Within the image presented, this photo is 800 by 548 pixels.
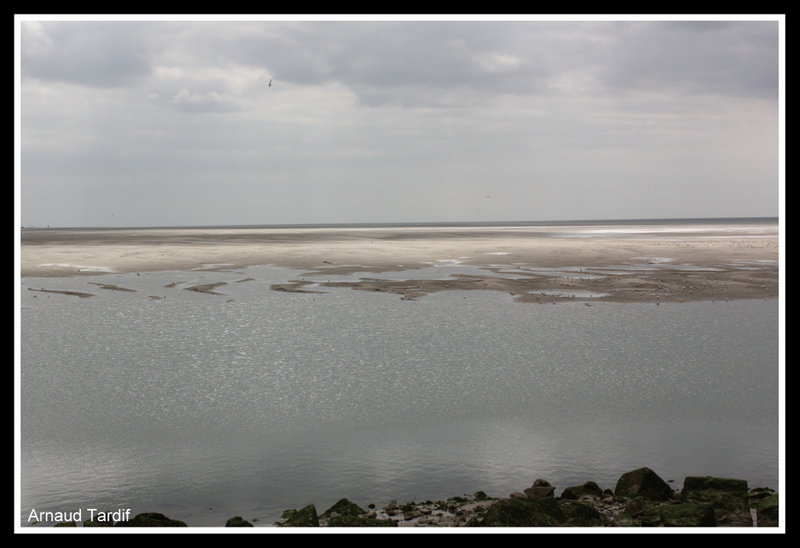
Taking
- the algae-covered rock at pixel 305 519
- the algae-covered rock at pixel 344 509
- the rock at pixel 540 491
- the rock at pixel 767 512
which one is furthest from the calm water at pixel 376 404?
the rock at pixel 767 512

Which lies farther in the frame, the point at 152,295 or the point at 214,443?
the point at 152,295

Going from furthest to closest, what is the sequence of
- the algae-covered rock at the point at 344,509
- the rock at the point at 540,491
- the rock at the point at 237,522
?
1. the rock at the point at 540,491
2. the algae-covered rock at the point at 344,509
3. the rock at the point at 237,522

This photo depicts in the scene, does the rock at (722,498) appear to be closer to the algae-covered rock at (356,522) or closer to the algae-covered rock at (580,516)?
the algae-covered rock at (580,516)

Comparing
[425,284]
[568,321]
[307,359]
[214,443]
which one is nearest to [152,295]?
[425,284]

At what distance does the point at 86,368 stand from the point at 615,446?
1488cm

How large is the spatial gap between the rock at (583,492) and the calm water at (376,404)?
0.71 metres

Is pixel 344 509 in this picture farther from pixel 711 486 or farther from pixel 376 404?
pixel 376 404

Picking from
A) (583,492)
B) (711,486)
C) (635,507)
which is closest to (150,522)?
(583,492)

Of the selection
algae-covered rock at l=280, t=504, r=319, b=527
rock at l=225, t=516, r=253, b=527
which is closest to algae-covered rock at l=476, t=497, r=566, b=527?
algae-covered rock at l=280, t=504, r=319, b=527

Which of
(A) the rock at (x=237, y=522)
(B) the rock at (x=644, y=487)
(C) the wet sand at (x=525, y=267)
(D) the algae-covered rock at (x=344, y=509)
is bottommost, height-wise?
(A) the rock at (x=237, y=522)

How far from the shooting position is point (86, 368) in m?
20.0

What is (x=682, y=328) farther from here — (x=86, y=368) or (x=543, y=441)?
(x=86, y=368)

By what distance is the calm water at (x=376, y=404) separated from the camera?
38.4ft

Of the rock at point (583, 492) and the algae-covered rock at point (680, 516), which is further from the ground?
the algae-covered rock at point (680, 516)
